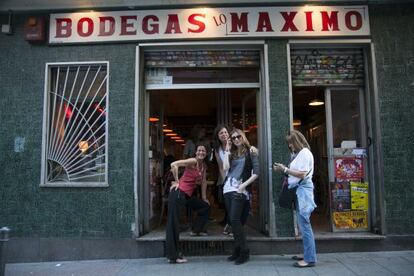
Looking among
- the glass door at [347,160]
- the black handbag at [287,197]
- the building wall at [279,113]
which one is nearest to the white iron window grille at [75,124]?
the building wall at [279,113]

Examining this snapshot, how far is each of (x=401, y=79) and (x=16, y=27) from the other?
21.8ft

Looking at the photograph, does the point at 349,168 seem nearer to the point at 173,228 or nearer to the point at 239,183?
the point at 239,183

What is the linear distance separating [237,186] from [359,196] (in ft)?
7.86

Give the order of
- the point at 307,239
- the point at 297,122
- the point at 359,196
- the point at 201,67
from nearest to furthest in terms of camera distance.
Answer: the point at 307,239 → the point at 359,196 → the point at 201,67 → the point at 297,122

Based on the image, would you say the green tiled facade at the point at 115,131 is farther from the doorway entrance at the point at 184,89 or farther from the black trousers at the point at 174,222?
the black trousers at the point at 174,222

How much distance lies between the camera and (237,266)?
6.04 m

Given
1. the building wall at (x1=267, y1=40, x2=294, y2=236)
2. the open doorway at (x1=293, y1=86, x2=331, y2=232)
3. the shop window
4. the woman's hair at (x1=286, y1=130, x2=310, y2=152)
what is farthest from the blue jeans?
the shop window

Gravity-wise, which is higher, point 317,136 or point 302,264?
point 317,136

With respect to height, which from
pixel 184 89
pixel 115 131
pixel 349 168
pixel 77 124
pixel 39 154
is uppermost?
pixel 184 89

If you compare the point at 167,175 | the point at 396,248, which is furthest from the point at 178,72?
the point at 396,248

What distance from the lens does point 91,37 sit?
23.2 feet

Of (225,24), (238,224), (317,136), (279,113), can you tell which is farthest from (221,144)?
(317,136)

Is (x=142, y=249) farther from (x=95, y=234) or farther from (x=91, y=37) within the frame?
(x=91, y=37)

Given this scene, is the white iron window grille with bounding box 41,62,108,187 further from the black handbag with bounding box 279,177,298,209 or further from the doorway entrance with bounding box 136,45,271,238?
the black handbag with bounding box 279,177,298,209
